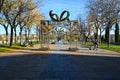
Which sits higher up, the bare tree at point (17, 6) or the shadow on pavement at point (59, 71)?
the bare tree at point (17, 6)

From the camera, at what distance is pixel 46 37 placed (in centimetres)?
5188

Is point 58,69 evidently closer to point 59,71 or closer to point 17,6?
point 59,71

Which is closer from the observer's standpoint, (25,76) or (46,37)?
(25,76)

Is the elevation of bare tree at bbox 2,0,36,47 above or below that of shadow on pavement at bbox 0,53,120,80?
above

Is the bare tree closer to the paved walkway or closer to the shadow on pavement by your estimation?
the paved walkway

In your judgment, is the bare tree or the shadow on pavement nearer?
the shadow on pavement

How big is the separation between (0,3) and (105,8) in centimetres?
2717

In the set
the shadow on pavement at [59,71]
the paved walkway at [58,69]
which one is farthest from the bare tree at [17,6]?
the shadow on pavement at [59,71]

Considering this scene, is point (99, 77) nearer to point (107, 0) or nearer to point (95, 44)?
point (95, 44)

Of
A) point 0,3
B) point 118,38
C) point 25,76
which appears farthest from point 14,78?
point 118,38

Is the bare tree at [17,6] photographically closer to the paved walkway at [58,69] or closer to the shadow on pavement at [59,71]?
the paved walkway at [58,69]

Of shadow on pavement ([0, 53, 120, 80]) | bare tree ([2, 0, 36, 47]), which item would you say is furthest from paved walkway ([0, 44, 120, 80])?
bare tree ([2, 0, 36, 47])

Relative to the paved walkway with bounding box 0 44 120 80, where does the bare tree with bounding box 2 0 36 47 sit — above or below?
above

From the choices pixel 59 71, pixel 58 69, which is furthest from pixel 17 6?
pixel 59 71
